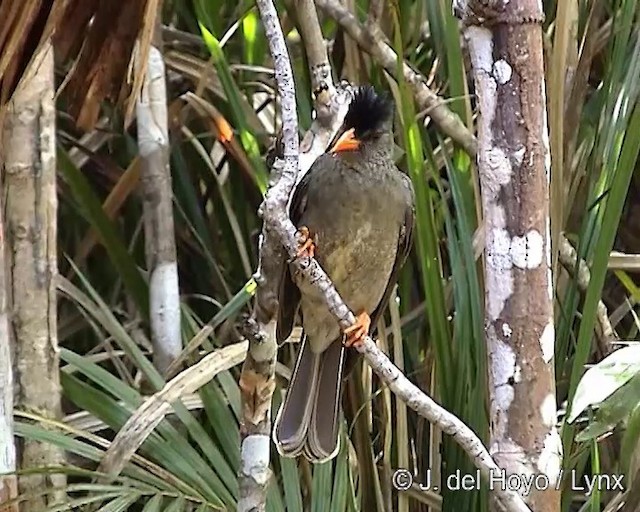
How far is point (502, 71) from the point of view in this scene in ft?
4.03

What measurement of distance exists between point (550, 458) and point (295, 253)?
1.18 ft

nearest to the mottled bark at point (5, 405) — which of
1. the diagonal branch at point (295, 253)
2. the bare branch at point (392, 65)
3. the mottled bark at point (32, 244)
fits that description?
the mottled bark at point (32, 244)

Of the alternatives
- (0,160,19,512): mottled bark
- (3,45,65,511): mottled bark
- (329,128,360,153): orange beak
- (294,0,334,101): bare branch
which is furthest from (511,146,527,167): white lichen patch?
(3,45,65,511): mottled bark

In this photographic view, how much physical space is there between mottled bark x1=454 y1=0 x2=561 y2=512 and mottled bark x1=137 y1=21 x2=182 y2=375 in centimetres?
94

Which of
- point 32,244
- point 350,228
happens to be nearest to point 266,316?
point 350,228

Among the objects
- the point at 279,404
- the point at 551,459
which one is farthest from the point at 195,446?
the point at 551,459

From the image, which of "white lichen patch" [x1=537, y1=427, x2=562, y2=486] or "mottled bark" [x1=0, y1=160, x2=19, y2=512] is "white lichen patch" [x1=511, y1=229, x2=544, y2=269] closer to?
"white lichen patch" [x1=537, y1=427, x2=562, y2=486]

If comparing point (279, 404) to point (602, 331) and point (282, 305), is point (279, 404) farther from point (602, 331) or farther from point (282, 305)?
point (602, 331)

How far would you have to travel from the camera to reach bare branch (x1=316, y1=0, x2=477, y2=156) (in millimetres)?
1947

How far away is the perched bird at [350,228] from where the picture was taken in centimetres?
179

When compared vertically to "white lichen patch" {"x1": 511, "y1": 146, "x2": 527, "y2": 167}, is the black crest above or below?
above

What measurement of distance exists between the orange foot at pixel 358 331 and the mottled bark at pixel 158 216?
404mm

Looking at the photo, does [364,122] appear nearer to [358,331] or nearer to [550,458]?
[358,331]

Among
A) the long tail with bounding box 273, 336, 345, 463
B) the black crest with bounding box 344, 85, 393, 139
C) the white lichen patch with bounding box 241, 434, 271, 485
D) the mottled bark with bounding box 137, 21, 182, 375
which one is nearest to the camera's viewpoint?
the white lichen patch with bounding box 241, 434, 271, 485
